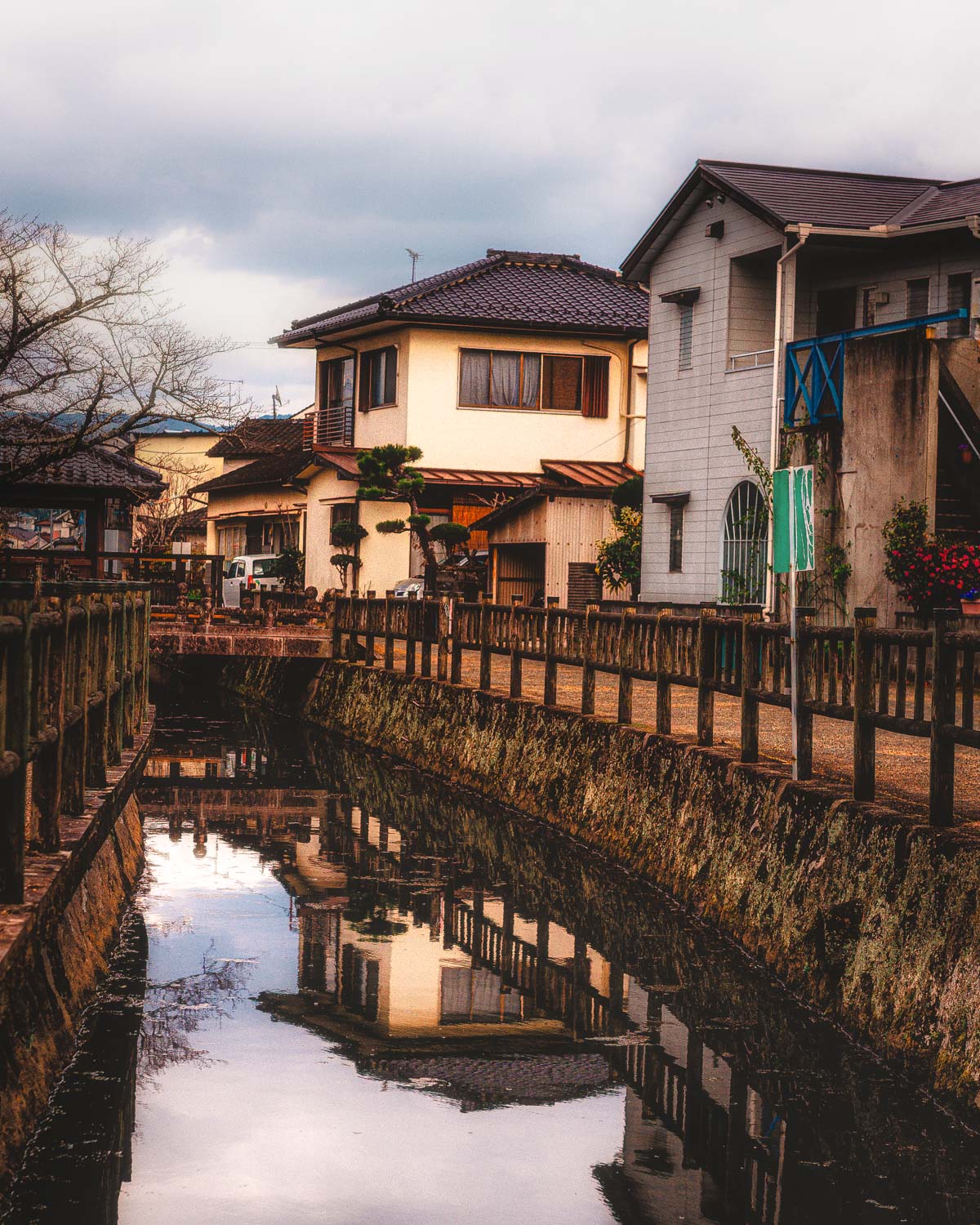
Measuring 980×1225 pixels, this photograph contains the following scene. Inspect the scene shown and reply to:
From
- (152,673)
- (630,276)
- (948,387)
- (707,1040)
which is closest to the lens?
(707,1040)

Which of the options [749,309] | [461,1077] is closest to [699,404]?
[749,309]

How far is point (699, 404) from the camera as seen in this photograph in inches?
1005

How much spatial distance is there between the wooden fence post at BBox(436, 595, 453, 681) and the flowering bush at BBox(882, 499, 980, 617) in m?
5.71

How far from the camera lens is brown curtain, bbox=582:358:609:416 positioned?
119 ft

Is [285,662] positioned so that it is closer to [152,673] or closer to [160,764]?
[152,673]

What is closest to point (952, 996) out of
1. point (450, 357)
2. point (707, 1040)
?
point (707, 1040)

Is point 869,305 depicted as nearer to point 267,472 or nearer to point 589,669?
Result: point 589,669

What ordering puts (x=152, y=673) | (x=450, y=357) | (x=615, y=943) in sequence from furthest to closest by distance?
(x=450, y=357) → (x=152, y=673) → (x=615, y=943)

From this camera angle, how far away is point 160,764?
778 inches

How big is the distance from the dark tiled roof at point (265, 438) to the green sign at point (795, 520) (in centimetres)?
3749

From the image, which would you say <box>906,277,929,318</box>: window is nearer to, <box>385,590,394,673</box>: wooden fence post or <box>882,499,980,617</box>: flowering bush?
<box>882,499,980,617</box>: flowering bush

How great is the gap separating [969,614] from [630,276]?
1254 centimetres

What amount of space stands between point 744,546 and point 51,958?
1854cm

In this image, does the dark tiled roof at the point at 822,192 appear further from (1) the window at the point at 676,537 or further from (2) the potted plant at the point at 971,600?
(2) the potted plant at the point at 971,600
